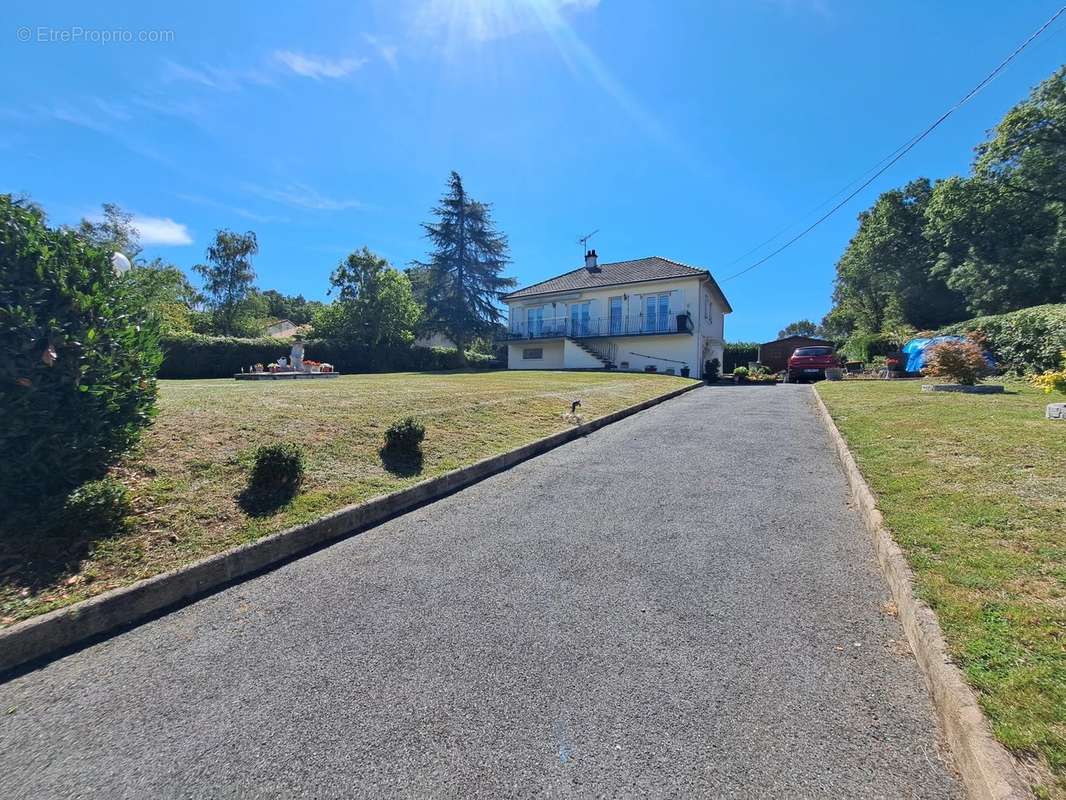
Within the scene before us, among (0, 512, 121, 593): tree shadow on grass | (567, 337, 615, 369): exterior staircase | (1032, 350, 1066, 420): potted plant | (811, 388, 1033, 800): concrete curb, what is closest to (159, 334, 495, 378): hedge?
(567, 337, 615, 369): exterior staircase

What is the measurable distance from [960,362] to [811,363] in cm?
1045

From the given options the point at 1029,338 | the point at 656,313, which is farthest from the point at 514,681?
the point at 656,313

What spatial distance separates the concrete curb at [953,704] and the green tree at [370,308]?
28180 millimetres

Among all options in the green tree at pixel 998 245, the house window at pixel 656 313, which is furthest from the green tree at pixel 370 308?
the green tree at pixel 998 245

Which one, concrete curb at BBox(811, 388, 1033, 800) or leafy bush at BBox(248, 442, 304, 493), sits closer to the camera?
concrete curb at BBox(811, 388, 1033, 800)

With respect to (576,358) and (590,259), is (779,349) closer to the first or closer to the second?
(590,259)

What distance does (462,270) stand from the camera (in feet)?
103

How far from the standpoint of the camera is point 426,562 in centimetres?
374

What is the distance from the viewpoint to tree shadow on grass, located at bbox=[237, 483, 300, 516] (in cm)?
427

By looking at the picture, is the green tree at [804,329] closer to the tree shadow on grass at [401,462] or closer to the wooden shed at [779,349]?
the wooden shed at [779,349]

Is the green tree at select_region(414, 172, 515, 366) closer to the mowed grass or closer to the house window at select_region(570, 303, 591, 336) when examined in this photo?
the house window at select_region(570, 303, 591, 336)

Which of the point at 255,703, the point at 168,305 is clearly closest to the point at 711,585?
the point at 255,703

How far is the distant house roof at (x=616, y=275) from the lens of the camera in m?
25.6

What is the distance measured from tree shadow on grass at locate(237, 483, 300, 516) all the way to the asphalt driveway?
78 centimetres
